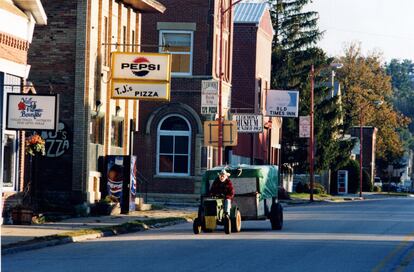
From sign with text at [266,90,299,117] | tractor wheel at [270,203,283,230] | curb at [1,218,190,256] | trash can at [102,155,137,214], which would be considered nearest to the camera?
curb at [1,218,190,256]

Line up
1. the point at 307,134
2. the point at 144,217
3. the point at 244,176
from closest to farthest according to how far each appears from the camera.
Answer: the point at 244,176, the point at 144,217, the point at 307,134

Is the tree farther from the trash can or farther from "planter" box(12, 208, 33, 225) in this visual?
"planter" box(12, 208, 33, 225)

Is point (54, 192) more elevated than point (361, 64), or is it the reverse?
point (361, 64)

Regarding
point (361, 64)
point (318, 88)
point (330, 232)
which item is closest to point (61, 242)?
point (330, 232)

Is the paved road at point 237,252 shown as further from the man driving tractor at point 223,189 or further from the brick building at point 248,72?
the brick building at point 248,72

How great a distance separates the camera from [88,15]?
37844mm

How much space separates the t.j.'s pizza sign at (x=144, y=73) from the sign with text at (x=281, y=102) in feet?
87.1

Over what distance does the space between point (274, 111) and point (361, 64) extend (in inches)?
2098

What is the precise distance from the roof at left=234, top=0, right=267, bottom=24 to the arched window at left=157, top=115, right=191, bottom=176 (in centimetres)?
1501

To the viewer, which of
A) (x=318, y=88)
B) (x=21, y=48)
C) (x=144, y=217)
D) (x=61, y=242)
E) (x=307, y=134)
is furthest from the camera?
(x=318, y=88)

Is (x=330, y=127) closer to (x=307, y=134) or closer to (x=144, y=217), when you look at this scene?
(x=307, y=134)

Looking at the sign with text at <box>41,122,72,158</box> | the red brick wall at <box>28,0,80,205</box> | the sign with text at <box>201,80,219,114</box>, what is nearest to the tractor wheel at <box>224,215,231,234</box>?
the red brick wall at <box>28,0,80,205</box>

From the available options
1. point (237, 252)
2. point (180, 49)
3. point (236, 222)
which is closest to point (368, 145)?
point (180, 49)

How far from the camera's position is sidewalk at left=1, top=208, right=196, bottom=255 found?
24105 millimetres
